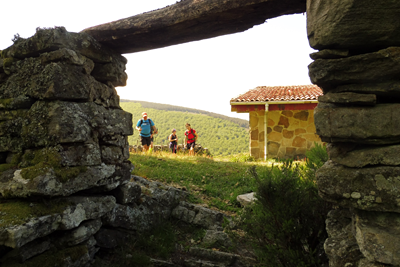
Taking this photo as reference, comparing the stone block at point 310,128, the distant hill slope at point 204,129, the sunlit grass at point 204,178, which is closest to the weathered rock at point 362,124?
the sunlit grass at point 204,178

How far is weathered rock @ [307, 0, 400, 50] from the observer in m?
2.17

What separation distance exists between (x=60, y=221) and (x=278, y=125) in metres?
10.1

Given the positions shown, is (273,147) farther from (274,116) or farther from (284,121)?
(274,116)

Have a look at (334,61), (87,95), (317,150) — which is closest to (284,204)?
(317,150)

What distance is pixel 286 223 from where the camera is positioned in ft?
9.62

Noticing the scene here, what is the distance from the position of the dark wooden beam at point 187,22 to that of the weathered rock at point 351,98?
114 centimetres

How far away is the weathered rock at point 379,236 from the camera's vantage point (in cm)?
201

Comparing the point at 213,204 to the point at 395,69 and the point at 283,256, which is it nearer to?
the point at 283,256

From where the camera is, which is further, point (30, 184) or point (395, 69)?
point (30, 184)

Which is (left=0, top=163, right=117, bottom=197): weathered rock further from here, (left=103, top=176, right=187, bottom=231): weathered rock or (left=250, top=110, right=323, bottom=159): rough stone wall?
(left=250, top=110, right=323, bottom=159): rough stone wall

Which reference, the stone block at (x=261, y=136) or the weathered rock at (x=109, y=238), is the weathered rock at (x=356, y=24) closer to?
the weathered rock at (x=109, y=238)

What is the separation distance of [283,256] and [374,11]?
7.90 ft

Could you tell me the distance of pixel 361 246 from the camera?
2.16m

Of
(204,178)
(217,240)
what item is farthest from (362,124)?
(204,178)
